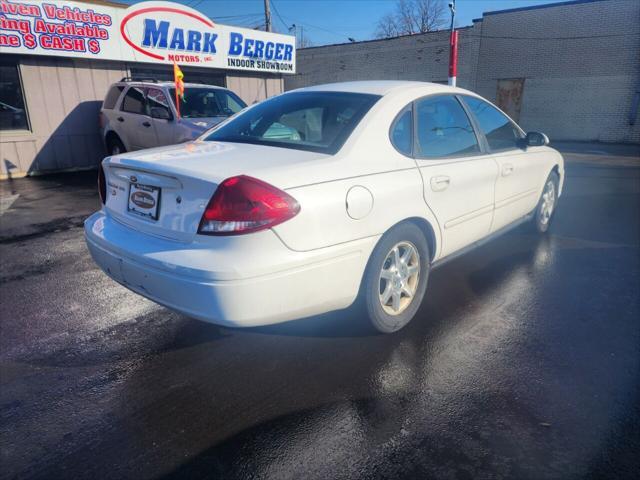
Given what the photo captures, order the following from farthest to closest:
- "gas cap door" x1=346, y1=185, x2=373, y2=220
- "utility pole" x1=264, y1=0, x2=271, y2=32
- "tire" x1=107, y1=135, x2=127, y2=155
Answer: "utility pole" x1=264, y1=0, x2=271, y2=32 → "tire" x1=107, y1=135, x2=127, y2=155 → "gas cap door" x1=346, y1=185, x2=373, y2=220

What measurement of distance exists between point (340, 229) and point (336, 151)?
52 centimetres

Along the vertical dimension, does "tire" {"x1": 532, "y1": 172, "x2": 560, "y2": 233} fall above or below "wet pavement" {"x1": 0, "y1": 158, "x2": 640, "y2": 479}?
above

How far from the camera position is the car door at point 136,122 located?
29.2ft

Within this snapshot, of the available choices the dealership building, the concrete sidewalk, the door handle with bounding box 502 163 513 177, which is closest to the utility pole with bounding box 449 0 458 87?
the concrete sidewalk

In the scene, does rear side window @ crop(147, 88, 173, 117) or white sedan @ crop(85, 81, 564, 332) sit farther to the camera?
rear side window @ crop(147, 88, 173, 117)

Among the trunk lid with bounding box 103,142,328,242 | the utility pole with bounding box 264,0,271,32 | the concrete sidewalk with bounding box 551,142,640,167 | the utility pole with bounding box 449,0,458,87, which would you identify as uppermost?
the utility pole with bounding box 264,0,271,32

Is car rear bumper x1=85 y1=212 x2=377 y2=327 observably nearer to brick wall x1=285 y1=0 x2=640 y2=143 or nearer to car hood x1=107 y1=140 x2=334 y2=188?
car hood x1=107 y1=140 x2=334 y2=188

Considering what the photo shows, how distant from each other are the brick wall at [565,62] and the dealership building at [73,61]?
1542 cm

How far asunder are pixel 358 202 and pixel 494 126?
7.50ft

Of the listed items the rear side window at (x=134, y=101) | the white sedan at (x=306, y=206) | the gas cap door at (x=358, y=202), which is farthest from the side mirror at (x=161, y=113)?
the gas cap door at (x=358, y=202)

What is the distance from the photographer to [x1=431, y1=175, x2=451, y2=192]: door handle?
10.5 ft

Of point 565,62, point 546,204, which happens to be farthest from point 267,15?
point 546,204

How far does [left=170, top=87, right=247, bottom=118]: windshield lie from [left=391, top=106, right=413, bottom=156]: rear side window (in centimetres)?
648

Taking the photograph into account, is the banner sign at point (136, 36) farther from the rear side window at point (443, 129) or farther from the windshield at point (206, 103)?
the rear side window at point (443, 129)
